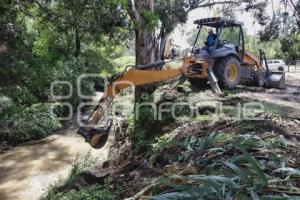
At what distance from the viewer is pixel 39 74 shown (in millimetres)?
17594

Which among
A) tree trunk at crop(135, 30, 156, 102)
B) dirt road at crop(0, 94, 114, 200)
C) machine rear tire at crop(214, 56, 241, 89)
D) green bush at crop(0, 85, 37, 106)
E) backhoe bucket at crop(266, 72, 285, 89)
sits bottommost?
dirt road at crop(0, 94, 114, 200)

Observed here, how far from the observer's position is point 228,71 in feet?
35.2

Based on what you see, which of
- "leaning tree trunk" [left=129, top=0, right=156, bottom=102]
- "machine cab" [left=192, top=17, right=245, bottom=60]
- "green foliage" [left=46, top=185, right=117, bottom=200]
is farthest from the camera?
"machine cab" [left=192, top=17, right=245, bottom=60]

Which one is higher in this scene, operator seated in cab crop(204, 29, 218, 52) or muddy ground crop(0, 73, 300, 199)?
operator seated in cab crop(204, 29, 218, 52)

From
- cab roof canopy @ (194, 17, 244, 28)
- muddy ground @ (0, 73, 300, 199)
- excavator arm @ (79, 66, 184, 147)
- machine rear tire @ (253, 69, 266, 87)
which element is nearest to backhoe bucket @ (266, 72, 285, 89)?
machine rear tire @ (253, 69, 266, 87)

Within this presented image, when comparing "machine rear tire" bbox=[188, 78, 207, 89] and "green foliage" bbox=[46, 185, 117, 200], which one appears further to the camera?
"machine rear tire" bbox=[188, 78, 207, 89]

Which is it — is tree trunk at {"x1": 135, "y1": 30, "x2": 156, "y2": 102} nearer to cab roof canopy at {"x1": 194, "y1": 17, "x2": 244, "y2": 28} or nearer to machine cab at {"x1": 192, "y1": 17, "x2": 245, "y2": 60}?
machine cab at {"x1": 192, "y1": 17, "x2": 245, "y2": 60}

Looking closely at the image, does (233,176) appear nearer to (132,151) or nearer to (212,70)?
(132,151)

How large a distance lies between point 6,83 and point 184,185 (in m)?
13.0

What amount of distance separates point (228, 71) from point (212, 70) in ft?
1.71

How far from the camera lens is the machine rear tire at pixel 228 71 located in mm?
10453

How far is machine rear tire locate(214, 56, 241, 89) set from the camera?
10.5m

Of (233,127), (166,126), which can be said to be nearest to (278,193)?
(233,127)

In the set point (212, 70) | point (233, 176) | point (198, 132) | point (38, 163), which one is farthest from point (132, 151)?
point (233, 176)
